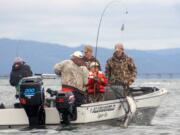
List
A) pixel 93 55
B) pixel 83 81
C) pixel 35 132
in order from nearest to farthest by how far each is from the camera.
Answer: pixel 35 132 < pixel 83 81 < pixel 93 55

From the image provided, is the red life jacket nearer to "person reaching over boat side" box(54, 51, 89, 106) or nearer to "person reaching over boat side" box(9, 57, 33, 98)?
"person reaching over boat side" box(54, 51, 89, 106)

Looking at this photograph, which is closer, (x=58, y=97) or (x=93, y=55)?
(x=58, y=97)

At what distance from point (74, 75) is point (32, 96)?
1160 mm

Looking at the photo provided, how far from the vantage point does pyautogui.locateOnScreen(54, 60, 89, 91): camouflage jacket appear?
15484 mm

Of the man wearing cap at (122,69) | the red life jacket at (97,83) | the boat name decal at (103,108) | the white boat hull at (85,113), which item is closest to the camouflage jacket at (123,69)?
the man wearing cap at (122,69)

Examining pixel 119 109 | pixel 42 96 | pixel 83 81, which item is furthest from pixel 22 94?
pixel 119 109

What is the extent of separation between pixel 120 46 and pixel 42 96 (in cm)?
270

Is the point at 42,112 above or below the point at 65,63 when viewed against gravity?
below

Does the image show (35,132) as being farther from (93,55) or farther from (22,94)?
(93,55)

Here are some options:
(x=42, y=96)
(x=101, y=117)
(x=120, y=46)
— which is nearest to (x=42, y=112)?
(x=42, y=96)

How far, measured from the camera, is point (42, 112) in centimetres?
1518

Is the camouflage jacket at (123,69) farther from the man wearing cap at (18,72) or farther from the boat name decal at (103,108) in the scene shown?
the man wearing cap at (18,72)

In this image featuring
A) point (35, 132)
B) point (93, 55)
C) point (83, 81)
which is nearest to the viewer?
point (35, 132)

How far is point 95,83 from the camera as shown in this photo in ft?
52.6
